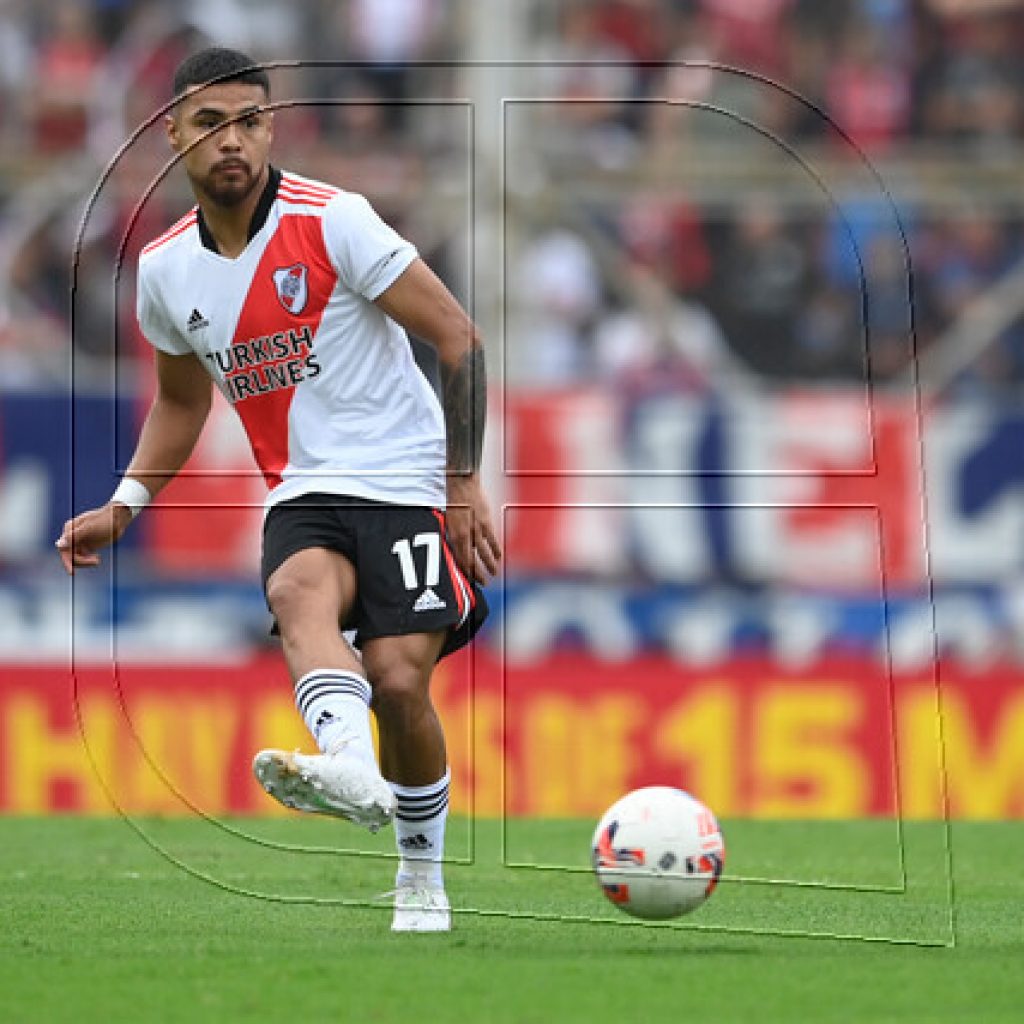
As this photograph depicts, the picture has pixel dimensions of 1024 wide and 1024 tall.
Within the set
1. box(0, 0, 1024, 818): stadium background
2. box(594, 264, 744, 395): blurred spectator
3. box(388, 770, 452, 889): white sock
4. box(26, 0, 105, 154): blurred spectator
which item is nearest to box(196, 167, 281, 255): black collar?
box(388, 770, 452, 889): white sock

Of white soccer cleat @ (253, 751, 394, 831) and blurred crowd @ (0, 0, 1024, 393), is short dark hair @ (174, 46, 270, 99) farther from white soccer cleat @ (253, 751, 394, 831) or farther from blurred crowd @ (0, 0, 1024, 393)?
blurred crowd @ (0, 0, 1024, 393)

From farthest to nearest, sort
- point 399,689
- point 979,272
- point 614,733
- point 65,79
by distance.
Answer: point 65,79
point 979,272
point 614,733
point 399,689

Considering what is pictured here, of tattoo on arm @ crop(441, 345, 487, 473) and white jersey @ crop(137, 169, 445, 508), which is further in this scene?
white jersey @ crop(137, 169, 445, 508)

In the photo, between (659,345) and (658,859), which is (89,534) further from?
(659,345)

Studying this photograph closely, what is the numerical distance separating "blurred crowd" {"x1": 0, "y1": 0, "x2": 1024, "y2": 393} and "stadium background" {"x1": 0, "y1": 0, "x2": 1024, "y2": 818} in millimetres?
26

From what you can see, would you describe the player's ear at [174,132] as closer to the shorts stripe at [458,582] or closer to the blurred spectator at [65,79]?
the shorts stripe at [458,582]

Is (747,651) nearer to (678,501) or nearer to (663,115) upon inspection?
(678,501)

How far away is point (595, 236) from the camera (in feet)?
54.2

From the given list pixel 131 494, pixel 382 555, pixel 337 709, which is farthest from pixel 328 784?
pixel 131 494

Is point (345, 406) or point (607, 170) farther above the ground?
point (607, 170)

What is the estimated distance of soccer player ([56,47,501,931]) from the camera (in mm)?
7348

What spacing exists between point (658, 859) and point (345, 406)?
1.65 meters

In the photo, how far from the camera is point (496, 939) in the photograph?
717cm

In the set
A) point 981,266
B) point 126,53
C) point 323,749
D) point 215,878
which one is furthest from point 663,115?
point 323,749
